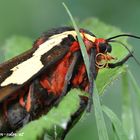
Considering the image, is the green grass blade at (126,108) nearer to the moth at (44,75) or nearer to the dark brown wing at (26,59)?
the moth at (44,75)

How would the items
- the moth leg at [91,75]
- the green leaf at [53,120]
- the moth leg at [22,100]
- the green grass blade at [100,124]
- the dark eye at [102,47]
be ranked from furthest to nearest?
the dark eye at [102,47]
the moth leg at [22,100]
the moth leg at [91,75]
the green grass blade at [100,124]
the green leaf at [53,120]

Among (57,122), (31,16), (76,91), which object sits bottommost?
(57,122)

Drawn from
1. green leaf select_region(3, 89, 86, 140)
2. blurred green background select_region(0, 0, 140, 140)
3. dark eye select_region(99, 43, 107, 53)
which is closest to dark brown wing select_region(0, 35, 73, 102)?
dark eye select_region(99, 43, 107, 53)

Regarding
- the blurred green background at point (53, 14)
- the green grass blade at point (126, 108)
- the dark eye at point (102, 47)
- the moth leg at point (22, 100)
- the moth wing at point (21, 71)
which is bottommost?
the green grass blade at point (126, 108)

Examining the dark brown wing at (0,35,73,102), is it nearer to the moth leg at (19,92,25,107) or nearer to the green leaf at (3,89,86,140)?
the moth leg at (19,92,25,107)

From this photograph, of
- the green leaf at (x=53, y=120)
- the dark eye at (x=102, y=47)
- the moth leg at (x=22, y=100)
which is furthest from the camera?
the dark eye at (x=102, y=47)

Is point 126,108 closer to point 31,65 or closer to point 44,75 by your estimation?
point 44,75

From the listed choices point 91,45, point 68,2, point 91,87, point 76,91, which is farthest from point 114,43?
point 68,2

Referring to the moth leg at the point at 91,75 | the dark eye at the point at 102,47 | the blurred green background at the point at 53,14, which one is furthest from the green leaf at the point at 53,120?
the blurred green background at the point at 53,14

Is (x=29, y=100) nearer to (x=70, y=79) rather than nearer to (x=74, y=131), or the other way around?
(x=70, y=79)
